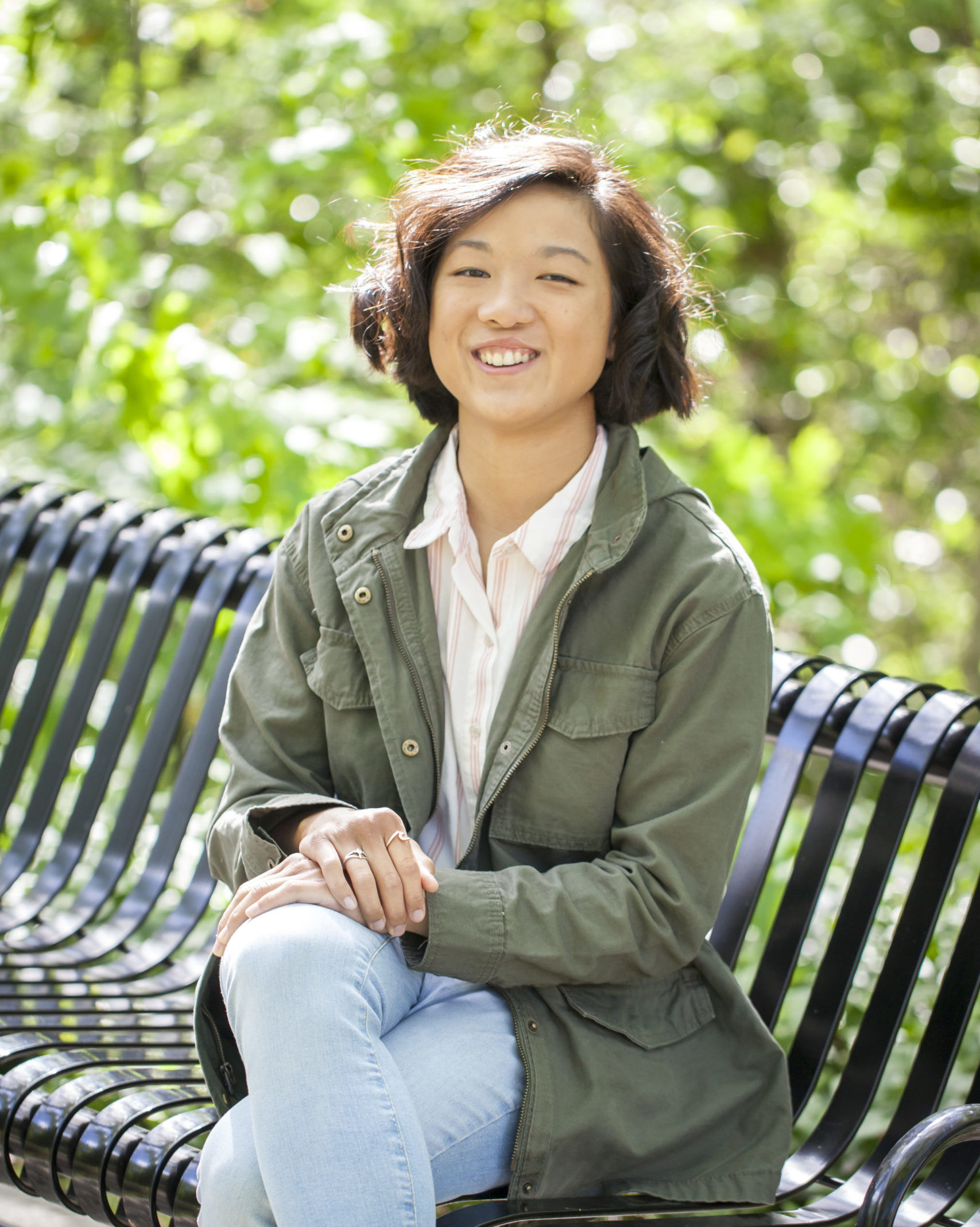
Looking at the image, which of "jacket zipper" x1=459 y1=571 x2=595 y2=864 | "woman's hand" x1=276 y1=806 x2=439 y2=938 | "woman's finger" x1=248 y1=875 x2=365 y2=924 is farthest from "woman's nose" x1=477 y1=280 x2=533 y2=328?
"woman's finger" x1=248 y1=875 x2=365 y2=924

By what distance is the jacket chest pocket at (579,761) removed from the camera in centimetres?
192

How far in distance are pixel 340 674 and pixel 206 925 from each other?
5.20 ft

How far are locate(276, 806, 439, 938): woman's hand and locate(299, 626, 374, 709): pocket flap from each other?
0.25m

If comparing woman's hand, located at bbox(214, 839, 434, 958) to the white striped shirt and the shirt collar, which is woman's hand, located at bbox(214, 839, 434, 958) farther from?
the shirt collar

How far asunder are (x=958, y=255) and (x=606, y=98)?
177 cm

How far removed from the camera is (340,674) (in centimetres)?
206

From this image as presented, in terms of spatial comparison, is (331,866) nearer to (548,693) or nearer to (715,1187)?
(548,693)

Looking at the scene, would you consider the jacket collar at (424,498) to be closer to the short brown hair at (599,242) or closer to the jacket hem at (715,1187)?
the short brown hair at (599,242)

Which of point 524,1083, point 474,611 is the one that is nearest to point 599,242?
point 474,611

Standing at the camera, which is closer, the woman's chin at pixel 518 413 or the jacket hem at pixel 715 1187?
the jacket hem at pixel 715 1187

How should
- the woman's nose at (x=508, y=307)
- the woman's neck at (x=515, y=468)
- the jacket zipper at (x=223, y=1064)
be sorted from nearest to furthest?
the jacket zipper at (x=223, y=1064), the woman's nose at (x=508, y=307), the woman's neck at (x=515, y=468)

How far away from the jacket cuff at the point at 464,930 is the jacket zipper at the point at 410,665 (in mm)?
273

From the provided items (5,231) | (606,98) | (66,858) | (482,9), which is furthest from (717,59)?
(66,858)

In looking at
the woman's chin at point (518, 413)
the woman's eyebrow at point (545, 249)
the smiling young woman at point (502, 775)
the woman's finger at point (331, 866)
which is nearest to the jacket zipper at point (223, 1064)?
the smiling young woman at point (502, 775)
